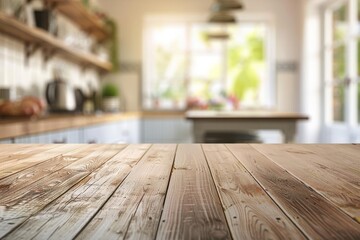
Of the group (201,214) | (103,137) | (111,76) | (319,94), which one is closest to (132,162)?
(201,214)

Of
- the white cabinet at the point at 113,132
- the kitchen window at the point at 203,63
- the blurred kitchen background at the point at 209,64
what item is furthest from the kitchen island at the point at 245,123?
the kitchen window at the point at 203,63

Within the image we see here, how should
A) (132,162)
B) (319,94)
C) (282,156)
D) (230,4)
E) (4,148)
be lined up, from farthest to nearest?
(319,94)
(230,4)
(4,148)
(282,156)
(132,162)

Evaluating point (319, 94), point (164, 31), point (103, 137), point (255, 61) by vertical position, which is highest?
point (164, 31)

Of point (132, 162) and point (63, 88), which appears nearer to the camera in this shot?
point (132, 162)

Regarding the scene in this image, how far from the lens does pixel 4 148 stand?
1429 millimetres

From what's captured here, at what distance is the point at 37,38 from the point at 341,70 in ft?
10.1

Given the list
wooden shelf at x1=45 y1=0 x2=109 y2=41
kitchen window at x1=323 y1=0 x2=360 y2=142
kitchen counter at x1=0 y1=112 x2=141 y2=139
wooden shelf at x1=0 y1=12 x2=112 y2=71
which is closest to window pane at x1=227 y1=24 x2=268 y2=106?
kitchen window at x1=323 y1=0 x2=360 y2=142

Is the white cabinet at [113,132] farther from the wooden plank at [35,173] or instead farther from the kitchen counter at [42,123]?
the wooden plank at [35,173]

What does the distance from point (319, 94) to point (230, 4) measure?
7.49 feet

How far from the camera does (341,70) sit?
4797mm

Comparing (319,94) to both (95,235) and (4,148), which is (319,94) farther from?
(95,235)

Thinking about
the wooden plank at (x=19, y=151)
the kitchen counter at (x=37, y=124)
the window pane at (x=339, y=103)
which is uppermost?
the window pane at (x=339, y=103)

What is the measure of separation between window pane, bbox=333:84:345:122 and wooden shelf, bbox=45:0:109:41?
2.65 meters

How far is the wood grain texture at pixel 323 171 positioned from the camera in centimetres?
70
